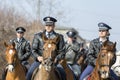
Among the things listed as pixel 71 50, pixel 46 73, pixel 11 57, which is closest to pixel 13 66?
pixel 11 57

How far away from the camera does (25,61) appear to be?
18031 millimetres

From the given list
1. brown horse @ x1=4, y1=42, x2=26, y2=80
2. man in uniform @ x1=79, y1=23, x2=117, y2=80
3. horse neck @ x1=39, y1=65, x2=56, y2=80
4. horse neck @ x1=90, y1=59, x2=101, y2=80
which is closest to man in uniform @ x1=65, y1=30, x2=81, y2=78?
brown horse @ x1=4, y1=42, x2=26, y2=80

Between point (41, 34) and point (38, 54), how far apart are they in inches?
26.8

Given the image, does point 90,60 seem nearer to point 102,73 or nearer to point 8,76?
point 102,73

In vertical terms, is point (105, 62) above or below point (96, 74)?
above

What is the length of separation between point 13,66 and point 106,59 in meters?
4.08

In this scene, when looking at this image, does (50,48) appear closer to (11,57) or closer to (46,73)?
(46,73)

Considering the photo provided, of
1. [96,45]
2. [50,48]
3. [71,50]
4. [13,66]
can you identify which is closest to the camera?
[50,48]

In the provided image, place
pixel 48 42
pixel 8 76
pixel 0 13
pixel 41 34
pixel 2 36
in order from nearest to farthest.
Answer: pixel 48 42, pixel 41 34, pixel 8 76, pixel 2 36, pixel 0 13

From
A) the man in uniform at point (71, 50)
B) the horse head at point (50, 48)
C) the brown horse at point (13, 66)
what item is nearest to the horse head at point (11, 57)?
the brown horse at point (13, 66)

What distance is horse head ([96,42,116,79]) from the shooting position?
478 inches

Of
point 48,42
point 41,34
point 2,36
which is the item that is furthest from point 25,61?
point 2,36

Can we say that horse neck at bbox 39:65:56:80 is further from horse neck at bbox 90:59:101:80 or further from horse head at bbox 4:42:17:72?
horse head at bbox 4:42:17:72

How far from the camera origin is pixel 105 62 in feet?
40.0
